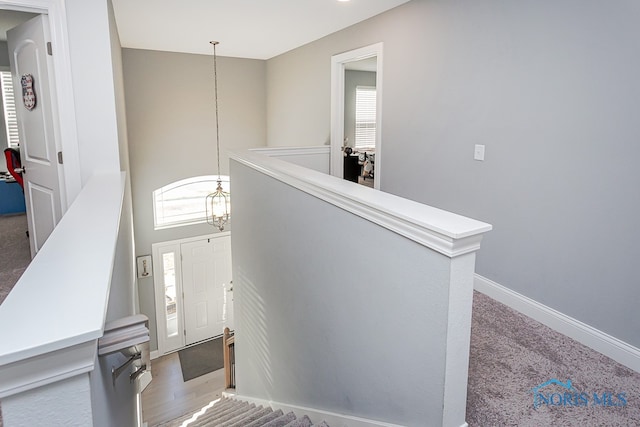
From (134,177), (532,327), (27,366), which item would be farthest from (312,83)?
(27,366)

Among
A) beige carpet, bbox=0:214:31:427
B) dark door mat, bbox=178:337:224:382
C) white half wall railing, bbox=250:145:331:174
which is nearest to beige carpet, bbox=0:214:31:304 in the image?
beige carpet, bbox=0:214:31:427

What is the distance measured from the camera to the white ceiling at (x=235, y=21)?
3848 millimetres

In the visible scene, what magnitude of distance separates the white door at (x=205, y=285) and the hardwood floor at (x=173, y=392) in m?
0.69

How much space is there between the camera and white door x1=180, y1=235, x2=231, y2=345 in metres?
6.78

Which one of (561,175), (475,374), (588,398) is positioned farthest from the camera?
(561,175)

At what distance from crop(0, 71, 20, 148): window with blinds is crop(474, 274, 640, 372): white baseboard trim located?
6.54 m

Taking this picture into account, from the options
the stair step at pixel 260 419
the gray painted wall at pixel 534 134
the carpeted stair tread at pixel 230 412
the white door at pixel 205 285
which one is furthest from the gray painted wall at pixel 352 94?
the stair step at pixel 260 419

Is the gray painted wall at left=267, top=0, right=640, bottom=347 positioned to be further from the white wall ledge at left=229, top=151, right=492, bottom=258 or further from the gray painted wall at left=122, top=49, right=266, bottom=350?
the gray painted wall at left=122, top=49, right=266, bottom=350

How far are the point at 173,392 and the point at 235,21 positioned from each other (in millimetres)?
4988

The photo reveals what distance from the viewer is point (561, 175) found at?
2.48m

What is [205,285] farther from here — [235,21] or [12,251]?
[235,21]

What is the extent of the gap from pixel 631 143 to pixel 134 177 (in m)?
5.92

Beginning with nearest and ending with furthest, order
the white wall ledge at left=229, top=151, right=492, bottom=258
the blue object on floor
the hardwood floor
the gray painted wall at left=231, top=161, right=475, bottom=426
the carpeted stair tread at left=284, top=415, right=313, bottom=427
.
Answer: the white wall ledge at left=229, top=151, right=492, bottom=258 < the gray painted wall at left=231, top=161, right=475, bottom=426 < the carpeted stair tread at left=284, top=415, right=313, bottom=427 < the blue object on floor < the hardwood floor

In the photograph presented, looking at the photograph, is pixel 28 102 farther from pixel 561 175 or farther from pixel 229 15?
pixel 561 175
